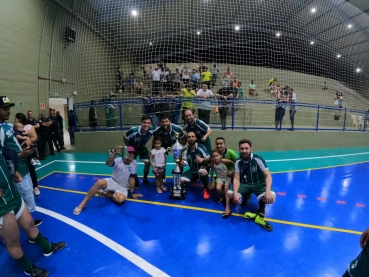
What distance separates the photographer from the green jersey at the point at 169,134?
4.57 m

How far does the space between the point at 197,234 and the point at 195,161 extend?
1653mm

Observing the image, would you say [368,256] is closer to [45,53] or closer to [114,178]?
[114,178]

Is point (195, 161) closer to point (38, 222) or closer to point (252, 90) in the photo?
point (38, 222)

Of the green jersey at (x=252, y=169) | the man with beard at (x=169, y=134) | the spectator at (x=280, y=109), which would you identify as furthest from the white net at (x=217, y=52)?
the green jersey at (x=252, y=169)

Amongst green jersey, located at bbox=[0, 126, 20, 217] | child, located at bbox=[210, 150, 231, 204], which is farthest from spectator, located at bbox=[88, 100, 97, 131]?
green jersey, located at bbox=[0, 126, 20, 217]

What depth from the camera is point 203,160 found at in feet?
13.8

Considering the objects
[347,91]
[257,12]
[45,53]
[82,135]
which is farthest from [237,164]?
A: [347,91]

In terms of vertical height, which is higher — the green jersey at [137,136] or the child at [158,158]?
the green jersey at [137,136]

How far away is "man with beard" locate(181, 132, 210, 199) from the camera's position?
13.8 ft

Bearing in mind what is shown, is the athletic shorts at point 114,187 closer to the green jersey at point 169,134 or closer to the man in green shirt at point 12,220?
the green jersey at point 169,134

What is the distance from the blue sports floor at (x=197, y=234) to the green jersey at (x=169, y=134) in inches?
40.1

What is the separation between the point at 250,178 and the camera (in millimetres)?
3533

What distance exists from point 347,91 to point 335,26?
4.33 m

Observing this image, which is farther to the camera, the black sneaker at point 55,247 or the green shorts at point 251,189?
the green shorts at point 251,189
